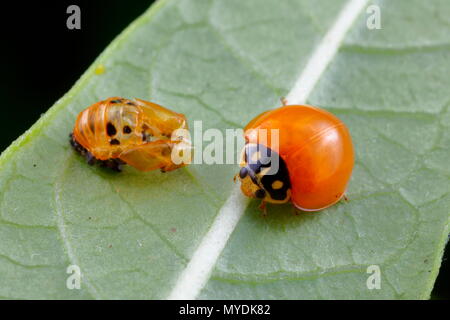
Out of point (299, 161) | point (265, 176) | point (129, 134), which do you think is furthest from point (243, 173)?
point (129, 134)

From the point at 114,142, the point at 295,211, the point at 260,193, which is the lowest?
the point at 295,211

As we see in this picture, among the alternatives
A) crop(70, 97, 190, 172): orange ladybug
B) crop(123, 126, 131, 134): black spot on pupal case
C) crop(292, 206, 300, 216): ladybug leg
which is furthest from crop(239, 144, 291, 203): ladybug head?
crop(123, 126, 131, 134): black spot on pupal case

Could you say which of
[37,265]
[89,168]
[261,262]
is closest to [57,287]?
[37,265]

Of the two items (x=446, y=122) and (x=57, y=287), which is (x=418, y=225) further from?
(x=57, y=287)

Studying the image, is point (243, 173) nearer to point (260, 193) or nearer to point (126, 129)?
point (260, 193)

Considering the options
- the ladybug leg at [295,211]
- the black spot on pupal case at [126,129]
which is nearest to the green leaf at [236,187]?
the ladybug leg at [295,211]

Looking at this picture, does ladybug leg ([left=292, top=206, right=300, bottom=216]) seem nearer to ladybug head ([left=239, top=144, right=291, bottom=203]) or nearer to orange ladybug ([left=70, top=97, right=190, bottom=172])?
ladybug head ([left=239, top=144, right=291, bottom=203])

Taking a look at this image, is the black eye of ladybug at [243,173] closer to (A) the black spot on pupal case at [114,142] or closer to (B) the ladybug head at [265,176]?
(B) the ladybug head at [265,176]
